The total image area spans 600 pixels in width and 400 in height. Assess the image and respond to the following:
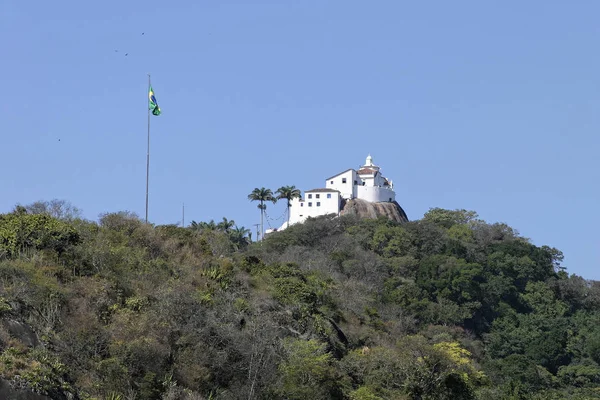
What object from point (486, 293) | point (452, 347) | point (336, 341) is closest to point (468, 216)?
point (486, 293)

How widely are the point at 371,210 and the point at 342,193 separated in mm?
4733

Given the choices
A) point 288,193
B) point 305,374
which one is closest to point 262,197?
point 288,193

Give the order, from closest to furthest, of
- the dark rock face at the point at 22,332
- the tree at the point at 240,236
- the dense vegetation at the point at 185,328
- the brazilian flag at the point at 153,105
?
the dark rock face at the point at 22,332
the dense vegetation at the point at 185,328
the brazilian flag at the point at 153,105
the tree at the point at 240,236

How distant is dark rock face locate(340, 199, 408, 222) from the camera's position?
108 m

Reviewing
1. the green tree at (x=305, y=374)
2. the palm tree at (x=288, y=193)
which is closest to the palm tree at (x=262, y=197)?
the palm tree at (x=288, y=193)

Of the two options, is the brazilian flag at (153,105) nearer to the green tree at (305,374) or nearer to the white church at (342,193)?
the green tree at (305,374)

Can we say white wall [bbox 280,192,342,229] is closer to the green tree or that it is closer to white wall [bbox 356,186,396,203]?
white wall [bbox 356,186,396,203]

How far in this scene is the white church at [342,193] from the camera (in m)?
109

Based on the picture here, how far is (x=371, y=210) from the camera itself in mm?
108562

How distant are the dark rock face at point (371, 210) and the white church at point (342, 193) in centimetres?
97

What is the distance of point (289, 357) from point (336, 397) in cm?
222

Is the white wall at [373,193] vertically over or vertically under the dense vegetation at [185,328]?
over

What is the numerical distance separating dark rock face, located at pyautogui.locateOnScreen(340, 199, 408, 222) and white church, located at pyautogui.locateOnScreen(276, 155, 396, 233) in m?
0.97

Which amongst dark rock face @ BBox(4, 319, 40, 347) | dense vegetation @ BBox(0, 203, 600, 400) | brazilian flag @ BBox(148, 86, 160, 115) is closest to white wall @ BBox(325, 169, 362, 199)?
dense vegetation @ BBox(0, 203, 600, 400)
